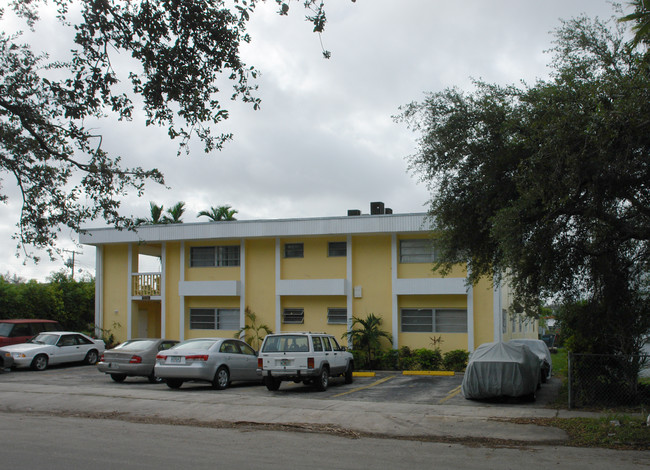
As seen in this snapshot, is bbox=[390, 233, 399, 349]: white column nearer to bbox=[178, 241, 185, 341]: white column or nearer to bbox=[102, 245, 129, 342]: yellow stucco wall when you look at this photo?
bbox=[178, 241, 185, 341]: white column

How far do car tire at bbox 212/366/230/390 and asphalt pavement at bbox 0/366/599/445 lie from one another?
26 cm

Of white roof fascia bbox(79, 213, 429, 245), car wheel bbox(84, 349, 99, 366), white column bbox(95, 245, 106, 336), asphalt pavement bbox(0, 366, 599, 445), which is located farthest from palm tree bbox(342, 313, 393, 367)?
white column bbox(95, 245, 106, 336)

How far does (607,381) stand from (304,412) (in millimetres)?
6916

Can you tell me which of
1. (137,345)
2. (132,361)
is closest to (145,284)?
(137,345)

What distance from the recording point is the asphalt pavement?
37.8ft

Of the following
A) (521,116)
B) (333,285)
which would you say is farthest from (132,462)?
(333,285)

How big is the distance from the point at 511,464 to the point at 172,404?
8.38 metres

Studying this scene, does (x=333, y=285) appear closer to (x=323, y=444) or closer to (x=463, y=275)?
(x=463, y=275)

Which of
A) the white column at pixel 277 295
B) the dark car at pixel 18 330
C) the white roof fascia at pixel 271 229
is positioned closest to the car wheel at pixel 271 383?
the white roof fascia at pixel 271 229

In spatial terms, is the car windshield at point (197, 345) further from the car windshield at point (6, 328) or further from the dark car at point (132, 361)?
the car windshield at point (6, 328)

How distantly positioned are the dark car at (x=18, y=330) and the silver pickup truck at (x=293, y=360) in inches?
522

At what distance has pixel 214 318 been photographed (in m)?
27.9

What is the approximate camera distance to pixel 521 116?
12203mm

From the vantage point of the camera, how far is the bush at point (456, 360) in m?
23.1
